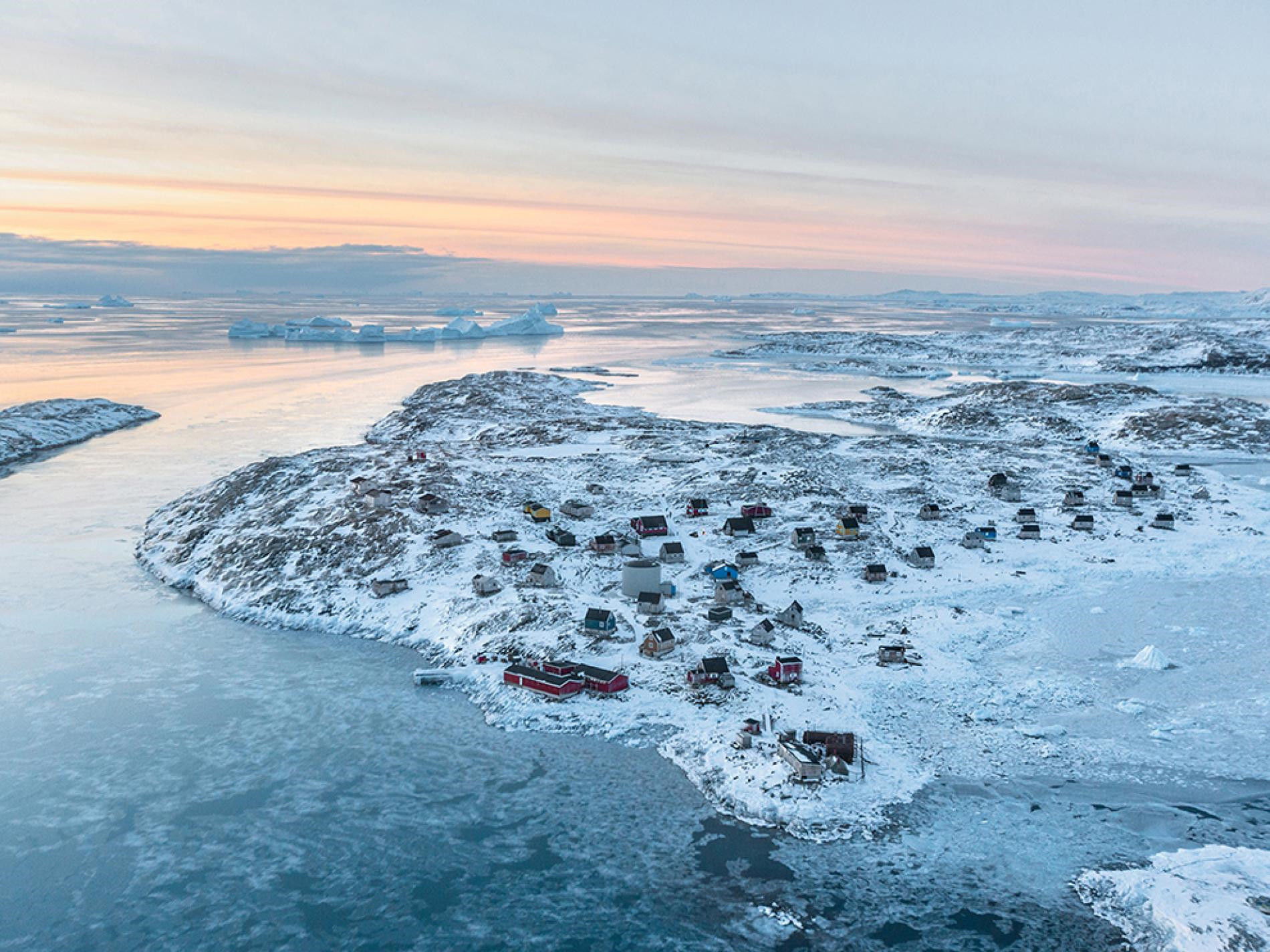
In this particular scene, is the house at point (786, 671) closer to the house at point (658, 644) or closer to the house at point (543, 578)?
the house at point (658, 644)

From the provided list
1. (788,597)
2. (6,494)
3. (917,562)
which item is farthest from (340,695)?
(6,494)

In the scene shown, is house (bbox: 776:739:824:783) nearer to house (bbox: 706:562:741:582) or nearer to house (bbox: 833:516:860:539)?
house (bbox: 706:562:741:582)

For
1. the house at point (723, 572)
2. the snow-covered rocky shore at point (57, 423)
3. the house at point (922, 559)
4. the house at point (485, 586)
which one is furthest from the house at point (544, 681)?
the snow-covered rocky shore at point (57, 423)

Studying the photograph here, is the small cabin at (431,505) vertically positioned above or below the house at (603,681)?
above

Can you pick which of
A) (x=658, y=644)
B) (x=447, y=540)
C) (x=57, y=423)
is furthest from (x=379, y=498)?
(x=57, y=423)

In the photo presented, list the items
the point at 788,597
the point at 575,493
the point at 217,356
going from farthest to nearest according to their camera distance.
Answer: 1. the point at 217,356
2. the point at 575,493
3. the point at 788,597

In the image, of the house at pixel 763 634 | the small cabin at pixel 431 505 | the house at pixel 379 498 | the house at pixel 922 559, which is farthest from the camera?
the house at pixel 379 498

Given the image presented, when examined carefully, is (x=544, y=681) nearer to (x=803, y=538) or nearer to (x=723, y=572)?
(x=723, y=572)

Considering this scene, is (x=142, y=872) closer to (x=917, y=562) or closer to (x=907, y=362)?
(x=917, y=562)
